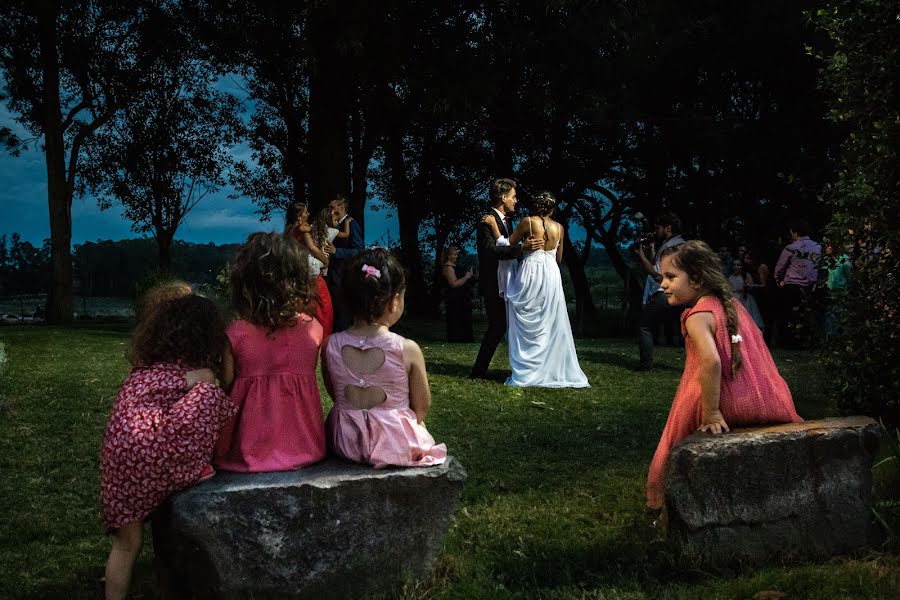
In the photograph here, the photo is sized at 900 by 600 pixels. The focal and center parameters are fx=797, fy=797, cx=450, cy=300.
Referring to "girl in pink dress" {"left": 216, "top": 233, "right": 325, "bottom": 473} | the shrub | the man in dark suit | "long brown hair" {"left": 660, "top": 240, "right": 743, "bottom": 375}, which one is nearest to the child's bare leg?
"girl in pink dress" {"left": 216, "top": 233, "right": 325, "bottom": 473}

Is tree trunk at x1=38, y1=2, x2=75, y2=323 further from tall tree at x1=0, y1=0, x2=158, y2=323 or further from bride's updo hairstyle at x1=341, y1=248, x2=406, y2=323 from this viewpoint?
bride's updo hairstyle at x1=341, y1=248, x2=406, y2=323

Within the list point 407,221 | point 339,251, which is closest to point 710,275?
point 339,251

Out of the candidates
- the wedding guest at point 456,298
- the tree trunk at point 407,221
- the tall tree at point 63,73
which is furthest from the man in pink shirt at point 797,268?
the tall tree at point 63,73

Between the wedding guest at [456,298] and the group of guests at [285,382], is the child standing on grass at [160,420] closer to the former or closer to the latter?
the group of guests at [285,382]

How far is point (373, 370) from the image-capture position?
3898mm

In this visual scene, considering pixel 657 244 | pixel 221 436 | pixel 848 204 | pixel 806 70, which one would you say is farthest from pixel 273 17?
pixel 806 70

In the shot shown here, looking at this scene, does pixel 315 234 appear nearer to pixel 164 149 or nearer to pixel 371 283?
pixel 371 283

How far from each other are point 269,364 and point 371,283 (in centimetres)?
64

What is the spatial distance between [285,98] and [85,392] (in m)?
22.1

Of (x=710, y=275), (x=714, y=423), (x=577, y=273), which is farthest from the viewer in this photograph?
(x=577, y=273)

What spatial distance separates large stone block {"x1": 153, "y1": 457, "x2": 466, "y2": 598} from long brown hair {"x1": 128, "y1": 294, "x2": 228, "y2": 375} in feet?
1.89

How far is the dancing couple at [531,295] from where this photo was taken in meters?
9.84

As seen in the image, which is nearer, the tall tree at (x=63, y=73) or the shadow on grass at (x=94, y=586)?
the shadow on grass at (x=94, y=586)

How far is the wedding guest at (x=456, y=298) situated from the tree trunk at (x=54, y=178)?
12723 millimetres
